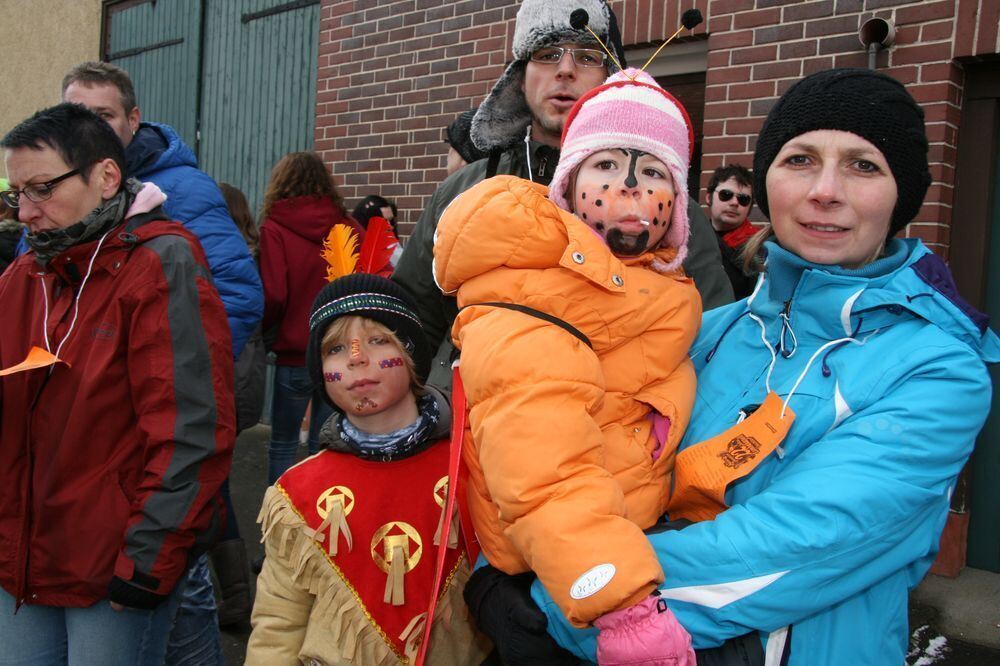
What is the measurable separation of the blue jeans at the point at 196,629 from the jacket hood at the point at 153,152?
1686mm

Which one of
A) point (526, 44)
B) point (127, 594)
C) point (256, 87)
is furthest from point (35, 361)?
point (256, 87)

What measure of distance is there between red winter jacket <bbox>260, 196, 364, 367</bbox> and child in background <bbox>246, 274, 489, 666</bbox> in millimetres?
2542

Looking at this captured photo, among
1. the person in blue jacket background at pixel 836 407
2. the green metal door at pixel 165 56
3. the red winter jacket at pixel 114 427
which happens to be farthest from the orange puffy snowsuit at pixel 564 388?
the green metal door at pixel 165 56

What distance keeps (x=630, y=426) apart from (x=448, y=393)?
801 millimetres

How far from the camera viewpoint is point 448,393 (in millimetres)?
2305

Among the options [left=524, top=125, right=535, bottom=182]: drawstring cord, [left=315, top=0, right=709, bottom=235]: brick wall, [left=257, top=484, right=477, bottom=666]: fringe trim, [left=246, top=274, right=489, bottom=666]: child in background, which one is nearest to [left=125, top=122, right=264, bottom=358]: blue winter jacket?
[left=246, top=274, right=489, bottom=666]: child in background

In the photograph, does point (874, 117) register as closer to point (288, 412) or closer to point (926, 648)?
point (926, 648)

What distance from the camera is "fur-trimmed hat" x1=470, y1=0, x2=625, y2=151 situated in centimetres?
225

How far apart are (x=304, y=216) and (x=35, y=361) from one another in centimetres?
260

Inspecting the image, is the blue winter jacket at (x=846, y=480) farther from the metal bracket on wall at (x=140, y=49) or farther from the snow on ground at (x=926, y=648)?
the metal bracket on wall at (x=140, y=49)

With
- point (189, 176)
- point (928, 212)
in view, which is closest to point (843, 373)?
point (928, 212)

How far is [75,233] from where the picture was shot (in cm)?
227

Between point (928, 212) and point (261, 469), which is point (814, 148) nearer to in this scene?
point (928, 212)

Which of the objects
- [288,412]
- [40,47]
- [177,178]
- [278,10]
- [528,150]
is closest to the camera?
[528,150]
